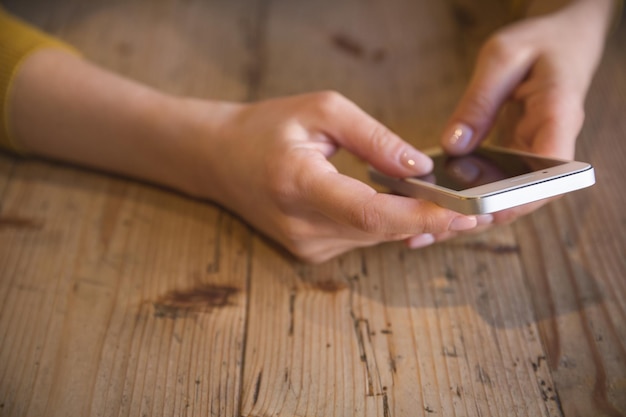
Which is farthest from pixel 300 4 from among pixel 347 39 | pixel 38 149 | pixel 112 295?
pixel 112 295

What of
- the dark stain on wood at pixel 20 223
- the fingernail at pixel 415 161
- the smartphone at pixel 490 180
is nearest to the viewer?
the smartphone at pixel 490 180

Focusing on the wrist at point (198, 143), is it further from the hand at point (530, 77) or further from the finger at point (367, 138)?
the hand at point (530, 77)

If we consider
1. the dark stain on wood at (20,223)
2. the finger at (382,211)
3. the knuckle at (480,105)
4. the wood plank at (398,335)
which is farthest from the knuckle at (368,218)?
the dark stain on wood at (20,223)

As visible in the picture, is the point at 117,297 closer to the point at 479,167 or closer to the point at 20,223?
the point at 20,223

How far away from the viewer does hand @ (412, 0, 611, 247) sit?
607 millimetres

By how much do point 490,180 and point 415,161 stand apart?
0.26 ft

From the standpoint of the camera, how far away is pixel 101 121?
2.23ft

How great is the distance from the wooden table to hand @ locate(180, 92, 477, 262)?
0.15ft

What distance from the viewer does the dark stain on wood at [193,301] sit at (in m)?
0.56

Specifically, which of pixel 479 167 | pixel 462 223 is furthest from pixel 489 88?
pixel 462 223

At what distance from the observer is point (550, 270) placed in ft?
1.90

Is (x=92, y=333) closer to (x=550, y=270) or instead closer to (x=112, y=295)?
(x=112, y=295)

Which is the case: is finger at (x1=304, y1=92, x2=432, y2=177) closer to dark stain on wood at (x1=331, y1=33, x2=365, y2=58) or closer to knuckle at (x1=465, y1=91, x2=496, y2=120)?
knuckle at (x1=465, y1=91, x2=496, y2=120)

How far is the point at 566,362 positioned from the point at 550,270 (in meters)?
0.10
